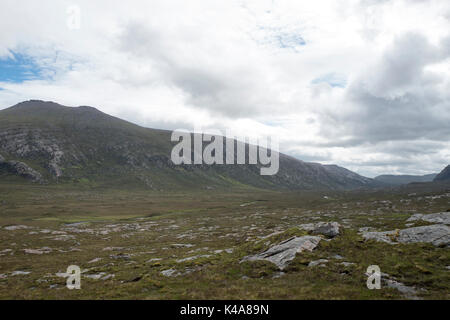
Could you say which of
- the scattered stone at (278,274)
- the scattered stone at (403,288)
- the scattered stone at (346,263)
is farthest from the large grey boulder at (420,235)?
the scattered stone at (278,274)

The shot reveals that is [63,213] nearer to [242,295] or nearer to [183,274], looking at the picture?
[183,274]

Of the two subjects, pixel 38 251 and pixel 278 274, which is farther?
pixel 38 251

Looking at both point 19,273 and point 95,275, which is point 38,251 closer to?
point 19,273

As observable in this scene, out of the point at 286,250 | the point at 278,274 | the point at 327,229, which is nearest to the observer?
the point at 278,274

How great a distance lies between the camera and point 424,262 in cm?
1780

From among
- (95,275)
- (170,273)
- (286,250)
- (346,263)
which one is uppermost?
(346,263)

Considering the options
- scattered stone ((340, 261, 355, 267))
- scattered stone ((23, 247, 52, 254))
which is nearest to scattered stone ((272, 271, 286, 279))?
scattered stone ((340, 261, 355, 267))

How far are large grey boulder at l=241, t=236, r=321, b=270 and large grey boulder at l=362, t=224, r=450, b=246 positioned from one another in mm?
6526

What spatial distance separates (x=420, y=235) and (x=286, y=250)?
13486mm

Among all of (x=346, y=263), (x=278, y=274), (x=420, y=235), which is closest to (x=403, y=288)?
(x=346, y=263)

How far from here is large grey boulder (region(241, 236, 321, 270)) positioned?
2091cm

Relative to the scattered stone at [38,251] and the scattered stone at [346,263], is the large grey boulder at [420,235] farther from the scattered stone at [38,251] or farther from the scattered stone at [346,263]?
the scattered stone at [38,251]

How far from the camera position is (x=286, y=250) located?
22.5 metres
